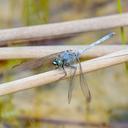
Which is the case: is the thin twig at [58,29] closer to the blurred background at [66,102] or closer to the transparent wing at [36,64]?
the transparent wing at [36,64]

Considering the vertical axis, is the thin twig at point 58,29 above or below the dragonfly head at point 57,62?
above

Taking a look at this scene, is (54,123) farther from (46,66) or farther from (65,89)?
(46,66)

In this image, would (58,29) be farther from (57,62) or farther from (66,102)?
(66,102)

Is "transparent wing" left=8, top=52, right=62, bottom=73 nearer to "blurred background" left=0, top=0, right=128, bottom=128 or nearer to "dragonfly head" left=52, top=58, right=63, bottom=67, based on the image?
"dragonfly head" left=52, top=58, right=63, bottom=67

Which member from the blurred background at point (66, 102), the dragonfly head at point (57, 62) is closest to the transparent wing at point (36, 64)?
the dragonfly head at point (57, 62)

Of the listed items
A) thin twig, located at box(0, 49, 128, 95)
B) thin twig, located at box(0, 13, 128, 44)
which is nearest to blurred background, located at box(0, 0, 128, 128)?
thin twig, located at box(0, 13, 128, 44)

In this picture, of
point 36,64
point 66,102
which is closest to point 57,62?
point 36,64
